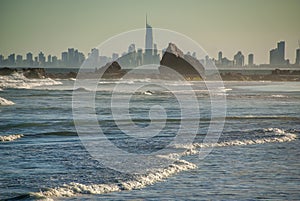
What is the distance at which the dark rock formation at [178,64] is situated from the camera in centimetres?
13500

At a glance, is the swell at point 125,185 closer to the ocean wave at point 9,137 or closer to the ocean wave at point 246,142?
the ocean wave at point 246,142

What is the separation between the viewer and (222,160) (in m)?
14.8

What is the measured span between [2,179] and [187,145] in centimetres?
788

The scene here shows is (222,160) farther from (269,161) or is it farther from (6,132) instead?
(6,132)

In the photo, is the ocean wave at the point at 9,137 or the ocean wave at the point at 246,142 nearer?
the ocean wave at the point at 246,142

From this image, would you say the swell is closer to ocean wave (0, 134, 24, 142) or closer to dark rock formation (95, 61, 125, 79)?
ocean wave (0, 134, 24, 142)

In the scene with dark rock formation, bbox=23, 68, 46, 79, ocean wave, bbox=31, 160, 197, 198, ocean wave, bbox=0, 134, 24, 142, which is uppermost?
dark rock formation, bbox=23, 68, 46, 79

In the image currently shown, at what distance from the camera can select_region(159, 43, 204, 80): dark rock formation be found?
5315 inches

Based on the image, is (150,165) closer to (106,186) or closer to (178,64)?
(106,186)

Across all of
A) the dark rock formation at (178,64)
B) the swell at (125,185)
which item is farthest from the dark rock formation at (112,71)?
the swell at (125,185)

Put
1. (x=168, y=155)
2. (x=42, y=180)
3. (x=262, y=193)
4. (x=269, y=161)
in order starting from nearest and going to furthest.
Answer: (x=262, y=193)
(x=42, y=180)
(x=269, y=161)
(x=168, y=155)

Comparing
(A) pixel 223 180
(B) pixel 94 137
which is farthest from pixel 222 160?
(B) pixel 94 137

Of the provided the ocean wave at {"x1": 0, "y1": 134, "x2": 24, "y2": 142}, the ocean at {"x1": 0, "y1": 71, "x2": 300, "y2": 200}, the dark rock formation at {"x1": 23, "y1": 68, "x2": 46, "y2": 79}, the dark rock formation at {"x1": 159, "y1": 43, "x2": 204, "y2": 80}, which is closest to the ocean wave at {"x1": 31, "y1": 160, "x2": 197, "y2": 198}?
the ocean at {"x1": 0, "y1": 71, "x2": 300, "y2": 200}

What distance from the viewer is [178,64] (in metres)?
137
